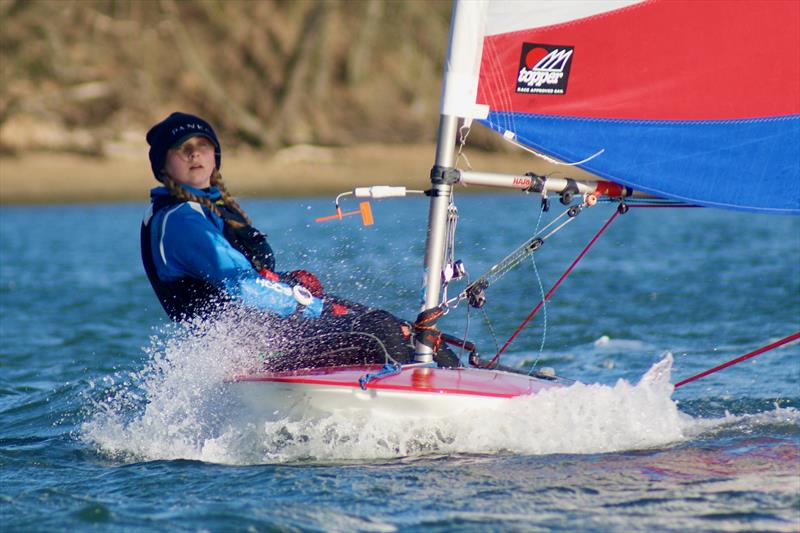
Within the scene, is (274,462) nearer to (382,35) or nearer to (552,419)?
(552,419)

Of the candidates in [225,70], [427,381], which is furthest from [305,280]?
[225,70]

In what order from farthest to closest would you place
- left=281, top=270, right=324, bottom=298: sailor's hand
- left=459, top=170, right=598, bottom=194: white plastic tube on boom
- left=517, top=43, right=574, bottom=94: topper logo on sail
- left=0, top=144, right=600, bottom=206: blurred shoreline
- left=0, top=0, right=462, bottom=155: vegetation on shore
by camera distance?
left=0, top=0, right=462, bottom=155: vegetation on shore, left=0, top=144, right=600, bottom=206: blurred shoreline, left=281, top=270, right=324, bottom=298: sailor's hand, left=517, top=43, right=574, bottom=94: topper logo on sail, left=459, top=170, right=598, bottom=194: white plastic tube on boom

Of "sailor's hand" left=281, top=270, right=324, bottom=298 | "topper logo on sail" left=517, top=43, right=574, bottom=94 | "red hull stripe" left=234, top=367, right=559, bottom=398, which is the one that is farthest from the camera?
"sailor's hand" left=281, top=270, right=324, bottom=298

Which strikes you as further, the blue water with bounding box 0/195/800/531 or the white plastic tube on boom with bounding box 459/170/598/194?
the white plastic tube on boom with bounding box 459/170/598/194

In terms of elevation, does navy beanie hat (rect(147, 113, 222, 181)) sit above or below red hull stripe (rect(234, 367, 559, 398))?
above

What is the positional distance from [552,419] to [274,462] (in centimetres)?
106

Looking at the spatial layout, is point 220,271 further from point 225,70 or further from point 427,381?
point 225,70

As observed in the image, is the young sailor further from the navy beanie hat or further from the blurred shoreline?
the blurred shoreline

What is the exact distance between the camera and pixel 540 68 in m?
4.53

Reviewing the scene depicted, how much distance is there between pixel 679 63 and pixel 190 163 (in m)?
2.01

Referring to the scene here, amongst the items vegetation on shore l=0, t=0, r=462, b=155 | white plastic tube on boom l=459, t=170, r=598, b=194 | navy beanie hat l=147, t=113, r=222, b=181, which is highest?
vegetation on shore l=0, t=0, r=462, b=155

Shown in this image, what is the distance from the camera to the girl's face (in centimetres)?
449

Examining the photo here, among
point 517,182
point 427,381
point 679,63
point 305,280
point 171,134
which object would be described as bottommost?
point 427,381

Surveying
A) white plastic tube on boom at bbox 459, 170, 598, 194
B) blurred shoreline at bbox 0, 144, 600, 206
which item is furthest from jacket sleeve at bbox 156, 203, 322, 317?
blurred shoreline at bbox 0, 144, 600, 206
